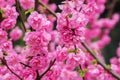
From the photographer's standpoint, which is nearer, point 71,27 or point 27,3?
point 71,27

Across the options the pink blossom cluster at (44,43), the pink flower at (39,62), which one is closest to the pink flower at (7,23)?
the pink blossom cluster at (44,43)

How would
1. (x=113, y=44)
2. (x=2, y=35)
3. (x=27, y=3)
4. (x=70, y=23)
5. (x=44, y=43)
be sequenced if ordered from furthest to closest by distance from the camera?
(x=113, y=44), (x=27, y=3), (x=2, y=35), (x=44, y=43), (x=70, y=23)

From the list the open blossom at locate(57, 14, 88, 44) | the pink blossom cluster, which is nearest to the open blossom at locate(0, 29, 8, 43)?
the pink blossom cluster

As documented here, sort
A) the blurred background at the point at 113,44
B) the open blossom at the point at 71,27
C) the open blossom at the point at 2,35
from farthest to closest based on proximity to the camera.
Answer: the blurred background at the point at 113,44
the open blossom at the point at 2,35
the open blossom at the point at 71,27

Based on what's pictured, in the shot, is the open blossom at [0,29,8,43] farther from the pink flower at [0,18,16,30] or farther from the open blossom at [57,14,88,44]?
the open blossom at [57,14,88,44]

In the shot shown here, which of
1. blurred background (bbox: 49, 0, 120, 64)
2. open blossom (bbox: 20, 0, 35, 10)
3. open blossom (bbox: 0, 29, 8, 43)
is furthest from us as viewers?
blurred background (bbox: 49, 0, 120, 64)

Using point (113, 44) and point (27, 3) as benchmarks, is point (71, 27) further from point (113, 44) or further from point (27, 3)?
point (113, 44)

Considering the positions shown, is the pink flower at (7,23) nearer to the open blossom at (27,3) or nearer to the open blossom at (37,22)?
the open blossom at (37,22)

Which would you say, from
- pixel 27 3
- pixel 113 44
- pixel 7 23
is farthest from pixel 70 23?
pixel 113 44

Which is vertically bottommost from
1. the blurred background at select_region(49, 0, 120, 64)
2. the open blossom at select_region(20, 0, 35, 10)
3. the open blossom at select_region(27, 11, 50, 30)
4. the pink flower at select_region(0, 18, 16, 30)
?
the blurred background at select_region(49, 0, 120, 64)

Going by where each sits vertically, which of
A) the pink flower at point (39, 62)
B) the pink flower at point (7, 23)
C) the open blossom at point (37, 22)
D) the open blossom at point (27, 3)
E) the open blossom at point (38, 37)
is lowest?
the pink flower at point (39, 62)

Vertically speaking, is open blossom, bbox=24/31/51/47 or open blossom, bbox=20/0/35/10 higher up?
open blossom, bbox=24/31/51/47

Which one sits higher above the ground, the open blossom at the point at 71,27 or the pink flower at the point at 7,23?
the open blossom at the point at 71,27

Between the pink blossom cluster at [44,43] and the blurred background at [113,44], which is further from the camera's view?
the blurred background at [113,44]
